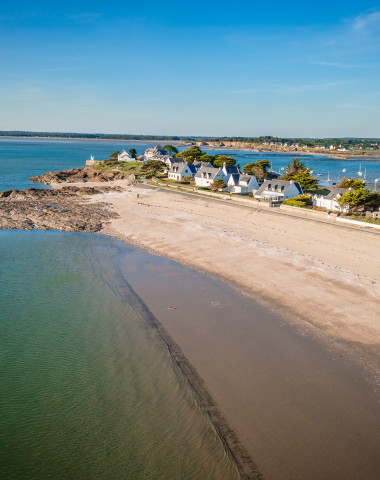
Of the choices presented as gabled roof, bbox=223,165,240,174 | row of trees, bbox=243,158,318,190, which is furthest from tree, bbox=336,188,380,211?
gabled roof, bbox=223,165,240,174

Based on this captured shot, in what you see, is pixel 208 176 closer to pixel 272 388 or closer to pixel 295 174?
pixel 295 174

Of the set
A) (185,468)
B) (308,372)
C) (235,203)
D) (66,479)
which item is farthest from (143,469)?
(235,203)

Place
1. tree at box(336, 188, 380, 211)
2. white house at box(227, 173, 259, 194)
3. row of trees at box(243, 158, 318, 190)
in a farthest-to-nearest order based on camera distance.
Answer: white house at box(227, 173, 259, 194), row of trees at box(243, 158, 318, 190), tree at box(336, 188, 380, 211)

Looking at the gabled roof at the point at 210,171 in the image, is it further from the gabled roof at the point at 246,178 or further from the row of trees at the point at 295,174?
the row of trees at the point at 295,174

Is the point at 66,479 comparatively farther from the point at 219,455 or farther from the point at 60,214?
the point at 60,214

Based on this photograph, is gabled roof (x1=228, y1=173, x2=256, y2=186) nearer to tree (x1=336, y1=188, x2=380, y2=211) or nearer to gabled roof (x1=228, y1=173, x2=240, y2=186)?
gabled roof (x1=228, y1=173, x2=240, y2=186)

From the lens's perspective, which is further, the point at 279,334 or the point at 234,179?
the point at 234,179

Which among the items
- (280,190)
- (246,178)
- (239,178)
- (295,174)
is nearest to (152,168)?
(239,178)
